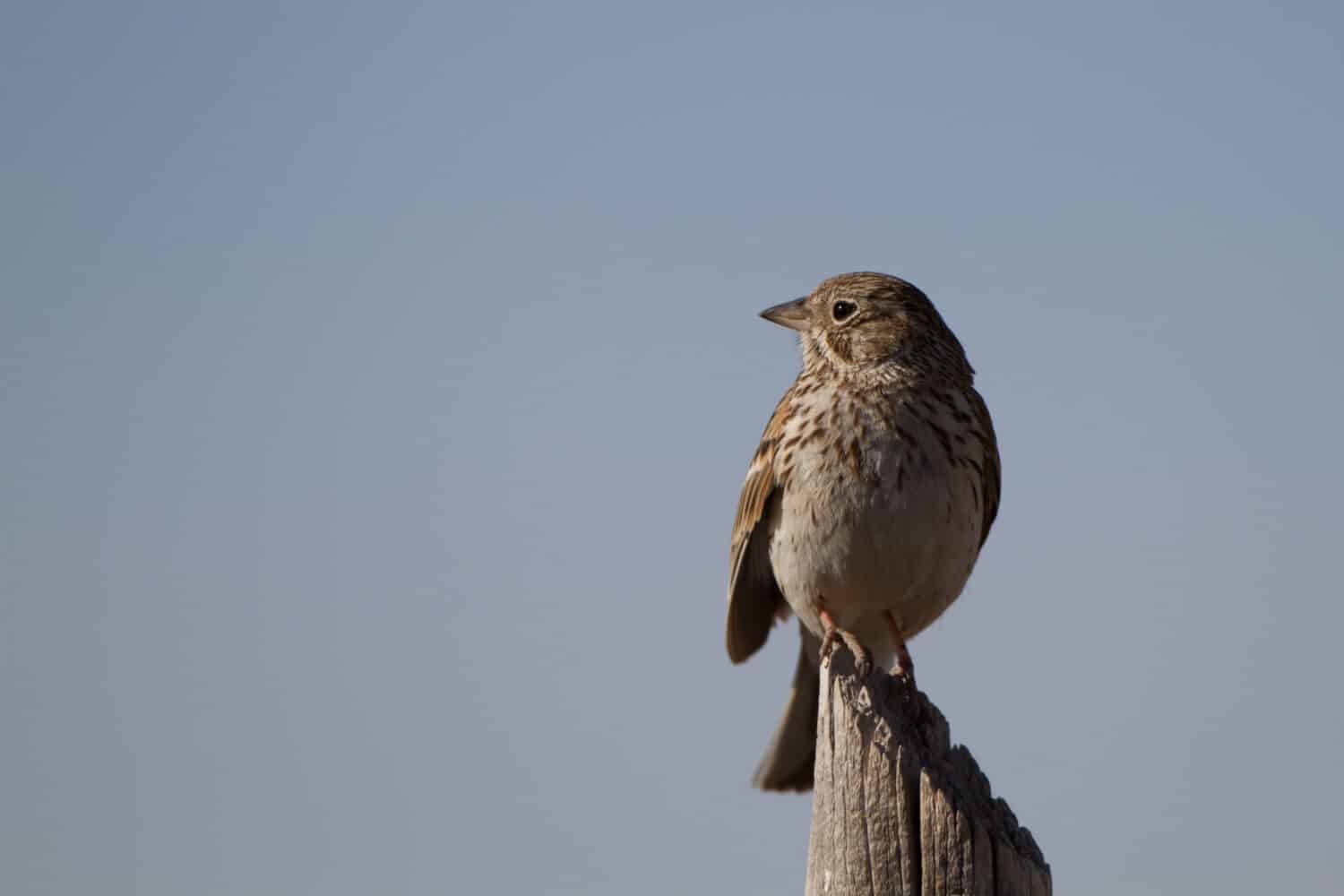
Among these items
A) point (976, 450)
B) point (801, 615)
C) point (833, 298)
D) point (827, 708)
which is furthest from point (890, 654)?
point (827, 708)

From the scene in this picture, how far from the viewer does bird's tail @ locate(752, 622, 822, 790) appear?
7.43 metres

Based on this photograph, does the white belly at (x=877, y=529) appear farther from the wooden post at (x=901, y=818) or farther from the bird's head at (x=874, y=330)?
the wooden post at (x=901, y=818)

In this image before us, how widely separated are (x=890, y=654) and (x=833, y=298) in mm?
1768

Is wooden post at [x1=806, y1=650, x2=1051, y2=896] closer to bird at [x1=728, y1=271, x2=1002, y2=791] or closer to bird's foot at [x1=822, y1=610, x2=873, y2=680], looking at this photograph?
bird's foot at [x1=822, y1=610, x2=873, y2=680]

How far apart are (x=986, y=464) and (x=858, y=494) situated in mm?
818

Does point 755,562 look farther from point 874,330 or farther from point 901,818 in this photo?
point 901,818

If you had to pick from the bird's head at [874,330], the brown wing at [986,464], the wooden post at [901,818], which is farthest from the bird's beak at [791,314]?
the wooden post at [901,818]

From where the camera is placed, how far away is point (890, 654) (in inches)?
302

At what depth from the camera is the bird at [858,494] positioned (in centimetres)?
668

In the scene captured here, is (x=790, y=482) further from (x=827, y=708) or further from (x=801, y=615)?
(x=827, y=708)

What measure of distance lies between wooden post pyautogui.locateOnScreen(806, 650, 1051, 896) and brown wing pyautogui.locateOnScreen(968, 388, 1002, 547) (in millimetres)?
2399

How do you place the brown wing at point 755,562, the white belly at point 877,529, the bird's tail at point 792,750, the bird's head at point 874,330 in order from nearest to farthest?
1. the white belly at point 877,529
2. the brown wing at point 755,562
3. the bird's head at point 874,330
4. the bird's tail at point 792,750

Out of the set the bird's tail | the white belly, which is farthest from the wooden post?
the bird's tail

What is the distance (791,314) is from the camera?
7.75 m
